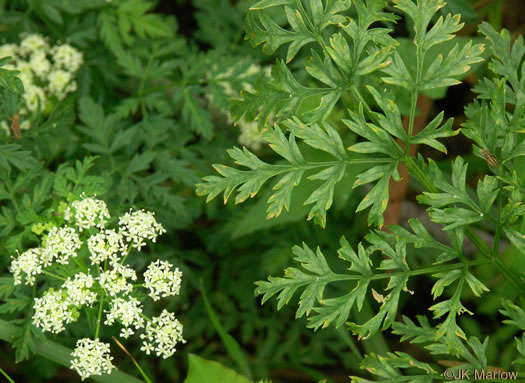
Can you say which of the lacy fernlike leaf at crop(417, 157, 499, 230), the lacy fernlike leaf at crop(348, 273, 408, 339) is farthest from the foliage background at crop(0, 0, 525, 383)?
the lacy fernlike leaf at crop(417, 157, 499, 230)

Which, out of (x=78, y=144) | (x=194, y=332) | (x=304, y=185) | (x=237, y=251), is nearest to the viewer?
(x=304, y=185)

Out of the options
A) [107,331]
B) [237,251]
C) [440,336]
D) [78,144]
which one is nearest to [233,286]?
[237,251]

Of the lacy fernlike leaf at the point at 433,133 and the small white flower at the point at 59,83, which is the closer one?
the lacy fernlike leaf at the point at 433,133

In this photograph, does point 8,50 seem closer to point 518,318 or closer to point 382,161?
point 382,161

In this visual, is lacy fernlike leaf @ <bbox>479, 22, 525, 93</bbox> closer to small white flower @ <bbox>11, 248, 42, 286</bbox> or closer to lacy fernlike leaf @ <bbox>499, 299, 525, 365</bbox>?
lacy fernlike leaf @ <bbox>499, 299, 525, 365</bbox>

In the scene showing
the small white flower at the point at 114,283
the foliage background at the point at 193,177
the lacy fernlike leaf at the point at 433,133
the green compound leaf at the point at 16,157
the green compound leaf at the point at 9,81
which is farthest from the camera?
the foliage background at the point at 193,177

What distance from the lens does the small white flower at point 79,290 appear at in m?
2.06

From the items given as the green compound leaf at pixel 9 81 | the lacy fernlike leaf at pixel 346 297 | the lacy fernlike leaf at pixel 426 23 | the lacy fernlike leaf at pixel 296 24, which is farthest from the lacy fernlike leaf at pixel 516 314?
the green compound leaf at pixel 9 81

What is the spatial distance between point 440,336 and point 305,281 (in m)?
0.50

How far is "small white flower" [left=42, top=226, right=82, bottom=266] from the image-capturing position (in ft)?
6.93

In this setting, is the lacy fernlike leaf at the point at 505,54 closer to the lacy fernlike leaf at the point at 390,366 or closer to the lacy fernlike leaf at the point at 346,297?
the lacy fernlike leaf at the point at 346,297

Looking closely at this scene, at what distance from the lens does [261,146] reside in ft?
11.9

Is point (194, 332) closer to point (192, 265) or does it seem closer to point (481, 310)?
point (192, 265)

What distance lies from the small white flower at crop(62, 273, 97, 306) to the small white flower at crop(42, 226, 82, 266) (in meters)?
0.09
